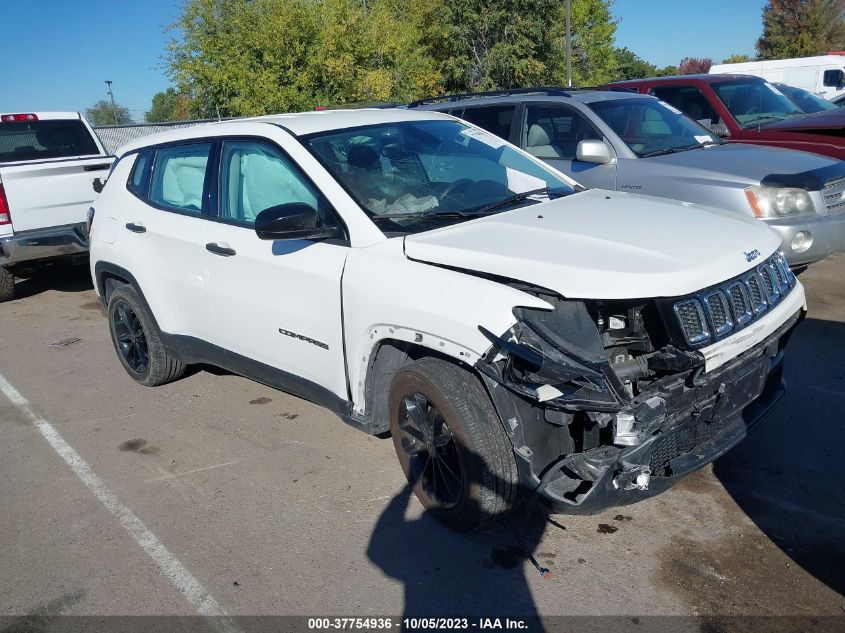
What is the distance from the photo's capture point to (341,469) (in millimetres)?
4336

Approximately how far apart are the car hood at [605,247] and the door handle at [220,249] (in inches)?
52.2

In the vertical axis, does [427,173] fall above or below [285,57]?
below

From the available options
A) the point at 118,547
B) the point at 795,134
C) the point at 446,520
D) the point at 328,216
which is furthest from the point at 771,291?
the point at 795,134

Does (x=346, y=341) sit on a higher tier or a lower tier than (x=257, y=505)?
higher

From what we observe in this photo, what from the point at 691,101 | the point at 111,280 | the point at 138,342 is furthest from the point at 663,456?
the point at 691,101

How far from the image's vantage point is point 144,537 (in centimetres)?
378

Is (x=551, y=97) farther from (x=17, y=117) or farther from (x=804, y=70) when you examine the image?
(x=804, y=70)

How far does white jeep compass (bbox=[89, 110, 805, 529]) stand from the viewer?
304cm

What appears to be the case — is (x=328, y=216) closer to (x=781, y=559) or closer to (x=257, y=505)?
(x=257, y=505)

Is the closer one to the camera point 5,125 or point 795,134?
point 795,134

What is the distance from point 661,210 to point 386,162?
1506 millimetres

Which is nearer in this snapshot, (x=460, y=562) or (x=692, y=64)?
(x=460, y=562)

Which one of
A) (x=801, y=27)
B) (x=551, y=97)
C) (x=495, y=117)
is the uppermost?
(x=801, y=27)

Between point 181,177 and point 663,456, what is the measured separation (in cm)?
354
